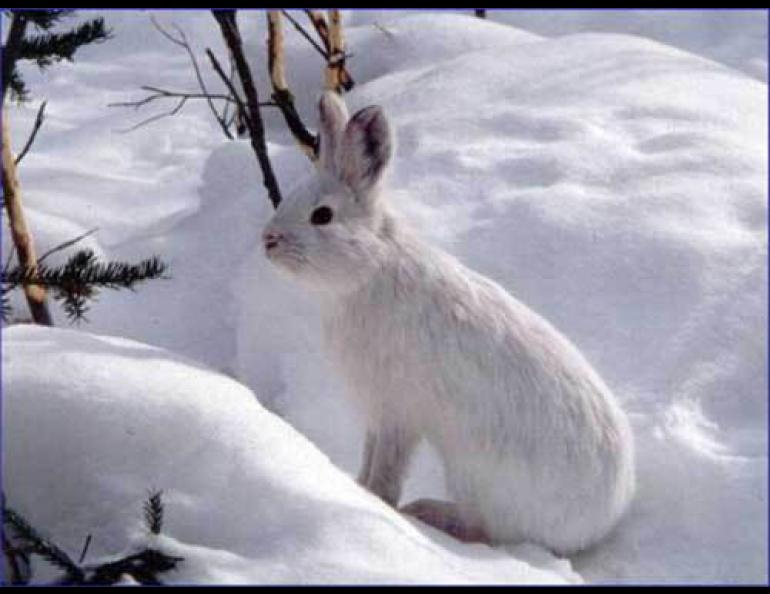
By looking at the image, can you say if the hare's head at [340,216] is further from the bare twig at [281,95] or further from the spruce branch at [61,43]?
the bare twig at [281,95]

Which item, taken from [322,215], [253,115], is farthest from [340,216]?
[253,115]

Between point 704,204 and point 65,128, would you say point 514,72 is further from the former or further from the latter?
point 65,128

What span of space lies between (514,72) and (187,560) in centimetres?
234

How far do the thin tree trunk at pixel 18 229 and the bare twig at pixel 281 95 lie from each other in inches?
35.7

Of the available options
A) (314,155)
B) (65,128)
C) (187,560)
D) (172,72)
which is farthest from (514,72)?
(187,560)

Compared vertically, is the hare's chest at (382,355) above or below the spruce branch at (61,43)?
below

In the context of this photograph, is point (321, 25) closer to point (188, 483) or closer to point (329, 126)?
point (329, 126)

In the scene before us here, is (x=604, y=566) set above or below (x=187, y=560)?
below

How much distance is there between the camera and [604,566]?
2.04m

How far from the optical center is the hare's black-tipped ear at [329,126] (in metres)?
2.09

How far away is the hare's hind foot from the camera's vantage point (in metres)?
2.02

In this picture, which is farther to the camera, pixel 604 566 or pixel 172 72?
pixel 172 72

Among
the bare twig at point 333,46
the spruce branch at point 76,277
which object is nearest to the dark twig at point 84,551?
the spruce branch at point 76,277

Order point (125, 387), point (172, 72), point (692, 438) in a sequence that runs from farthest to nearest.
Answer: point (172, 72)
point (692, 438)
point (125, 387)
